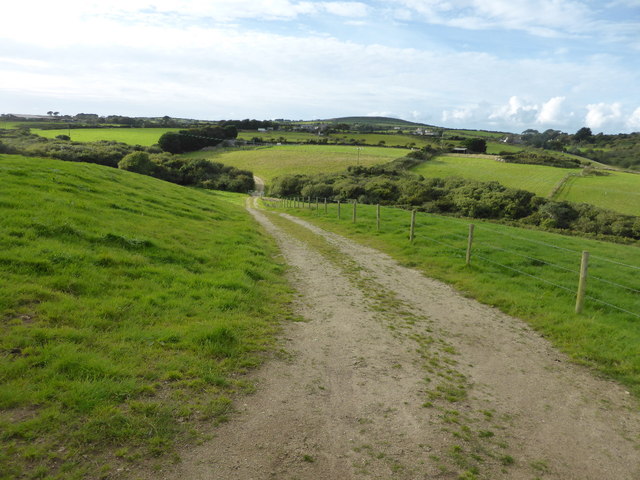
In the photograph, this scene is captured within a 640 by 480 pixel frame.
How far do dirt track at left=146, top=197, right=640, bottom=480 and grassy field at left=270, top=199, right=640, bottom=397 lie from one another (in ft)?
2.40

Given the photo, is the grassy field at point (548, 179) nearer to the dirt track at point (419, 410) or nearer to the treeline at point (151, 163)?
the treeline at point (151, 163)

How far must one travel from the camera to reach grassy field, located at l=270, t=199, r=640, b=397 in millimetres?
8219

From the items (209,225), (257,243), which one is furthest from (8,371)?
(209,225)

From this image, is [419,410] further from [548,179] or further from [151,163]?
[151,163]

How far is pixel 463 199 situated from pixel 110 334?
50812mm

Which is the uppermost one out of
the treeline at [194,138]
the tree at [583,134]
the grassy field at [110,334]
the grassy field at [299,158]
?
the tree at [583,134]

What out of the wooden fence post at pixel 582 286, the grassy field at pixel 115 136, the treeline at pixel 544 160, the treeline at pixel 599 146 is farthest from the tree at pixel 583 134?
the wooden fence post at pixel 582 286

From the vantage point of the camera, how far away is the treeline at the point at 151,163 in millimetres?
63344

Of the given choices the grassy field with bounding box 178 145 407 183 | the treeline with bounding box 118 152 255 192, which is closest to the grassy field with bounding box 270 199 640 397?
the treeline with bounding box 118 152 255 192

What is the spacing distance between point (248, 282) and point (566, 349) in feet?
24.5

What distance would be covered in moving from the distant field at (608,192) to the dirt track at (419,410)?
→ 170ft

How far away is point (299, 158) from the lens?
3883 inches

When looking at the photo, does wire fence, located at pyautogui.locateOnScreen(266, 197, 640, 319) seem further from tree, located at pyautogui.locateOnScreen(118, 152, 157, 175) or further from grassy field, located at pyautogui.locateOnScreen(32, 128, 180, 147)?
grassy field, located at pyautogui.locateOnScreen(32, 128, 180, 147)

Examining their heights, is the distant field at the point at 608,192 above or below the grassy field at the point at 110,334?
above
